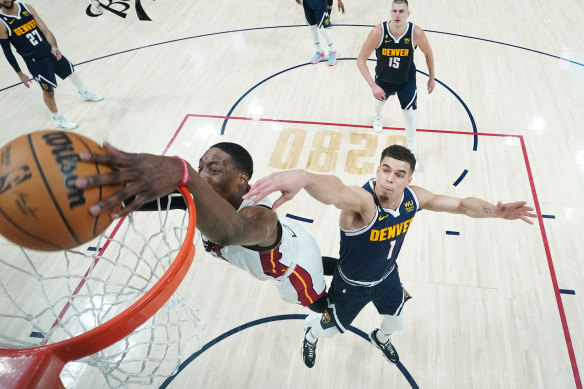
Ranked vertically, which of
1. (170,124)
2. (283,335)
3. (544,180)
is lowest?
(544,180)

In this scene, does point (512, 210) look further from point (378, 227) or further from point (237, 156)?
point (237, 156)

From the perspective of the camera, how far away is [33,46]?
5242 millimetres

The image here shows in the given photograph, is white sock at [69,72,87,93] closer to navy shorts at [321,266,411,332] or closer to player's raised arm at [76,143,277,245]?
navy shorts at [321,266,411,332]

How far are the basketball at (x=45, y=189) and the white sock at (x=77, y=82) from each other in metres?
5.42

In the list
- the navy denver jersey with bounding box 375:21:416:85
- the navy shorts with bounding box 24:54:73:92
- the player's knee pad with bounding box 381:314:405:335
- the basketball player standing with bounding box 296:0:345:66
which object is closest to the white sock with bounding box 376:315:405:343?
the player's knee pad with bounding box 381:314:405:335

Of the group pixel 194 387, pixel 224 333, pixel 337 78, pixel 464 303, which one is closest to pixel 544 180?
pixel 464 303

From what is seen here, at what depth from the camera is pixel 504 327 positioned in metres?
3.46

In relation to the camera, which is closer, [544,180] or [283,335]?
[283,335]

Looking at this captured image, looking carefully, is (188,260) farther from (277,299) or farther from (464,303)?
(464,303)

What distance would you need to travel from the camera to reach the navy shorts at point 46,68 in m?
5.41

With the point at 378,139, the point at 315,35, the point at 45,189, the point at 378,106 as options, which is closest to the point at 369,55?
the point at 378,106

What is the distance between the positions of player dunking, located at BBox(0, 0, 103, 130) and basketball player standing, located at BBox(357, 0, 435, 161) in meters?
4.00

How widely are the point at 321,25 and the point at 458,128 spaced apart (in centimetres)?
269

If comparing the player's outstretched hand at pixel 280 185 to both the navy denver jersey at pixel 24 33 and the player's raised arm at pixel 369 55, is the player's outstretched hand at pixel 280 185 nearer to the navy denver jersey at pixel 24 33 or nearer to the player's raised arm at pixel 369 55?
the player's raised arm at pixel 369 55
